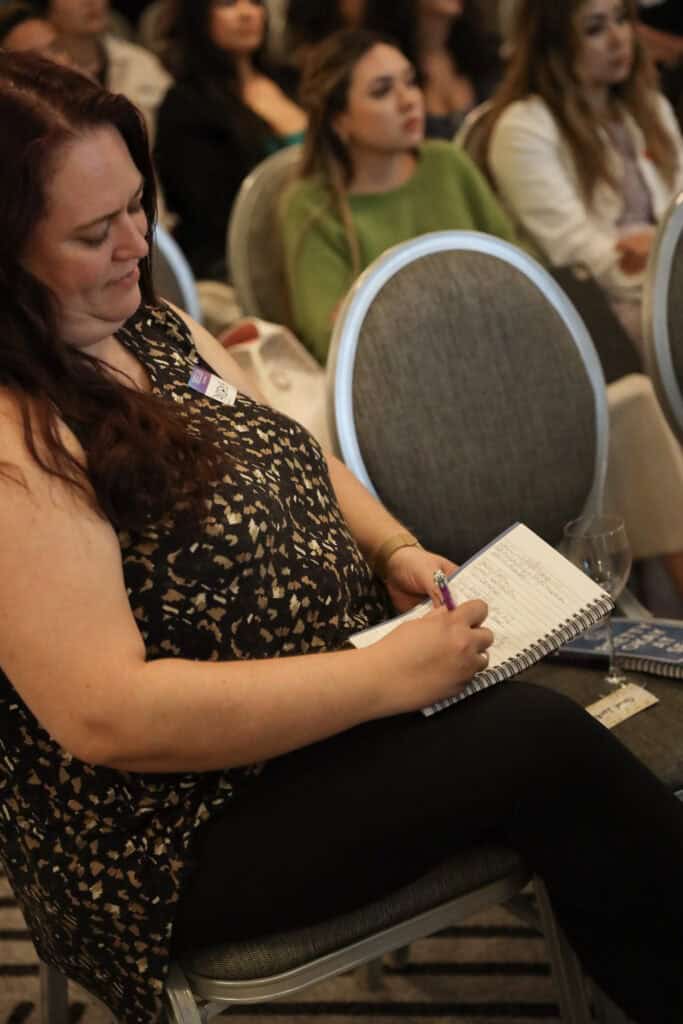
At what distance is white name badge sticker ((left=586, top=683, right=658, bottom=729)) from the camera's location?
133 cm

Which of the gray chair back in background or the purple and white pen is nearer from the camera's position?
the purple and white pen

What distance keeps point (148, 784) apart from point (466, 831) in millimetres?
275

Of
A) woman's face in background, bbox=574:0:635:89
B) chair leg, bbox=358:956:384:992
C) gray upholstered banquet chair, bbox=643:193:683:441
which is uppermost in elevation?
woman's face in background, bbox=574:0:635:89

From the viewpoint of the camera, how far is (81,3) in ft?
12.5

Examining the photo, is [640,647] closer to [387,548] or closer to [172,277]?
[387,548]

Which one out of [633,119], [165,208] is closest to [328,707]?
[633,119]

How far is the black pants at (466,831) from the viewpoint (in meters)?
1.13

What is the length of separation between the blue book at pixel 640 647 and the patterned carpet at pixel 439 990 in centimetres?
46

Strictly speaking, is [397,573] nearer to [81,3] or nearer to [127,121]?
[127,121]

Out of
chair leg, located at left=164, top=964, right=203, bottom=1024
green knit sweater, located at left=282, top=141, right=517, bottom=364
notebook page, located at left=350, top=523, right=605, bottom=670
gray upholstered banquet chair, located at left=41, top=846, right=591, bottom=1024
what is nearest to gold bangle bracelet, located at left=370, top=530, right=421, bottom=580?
notebook page, located at left=350, top=523, right=605, bottom=670

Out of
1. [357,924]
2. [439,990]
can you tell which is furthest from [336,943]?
[439,990]

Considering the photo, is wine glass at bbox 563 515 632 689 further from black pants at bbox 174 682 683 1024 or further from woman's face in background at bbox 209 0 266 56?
woman's face in background at bbox 209 0 266 56

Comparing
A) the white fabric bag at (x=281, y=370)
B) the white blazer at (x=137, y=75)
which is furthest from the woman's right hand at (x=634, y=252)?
the white blazer at (x=137, y=75)

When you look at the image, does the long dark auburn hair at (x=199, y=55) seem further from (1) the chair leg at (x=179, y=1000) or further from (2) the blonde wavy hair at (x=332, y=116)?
(1) the chair leg at (x=179, y=1000)
